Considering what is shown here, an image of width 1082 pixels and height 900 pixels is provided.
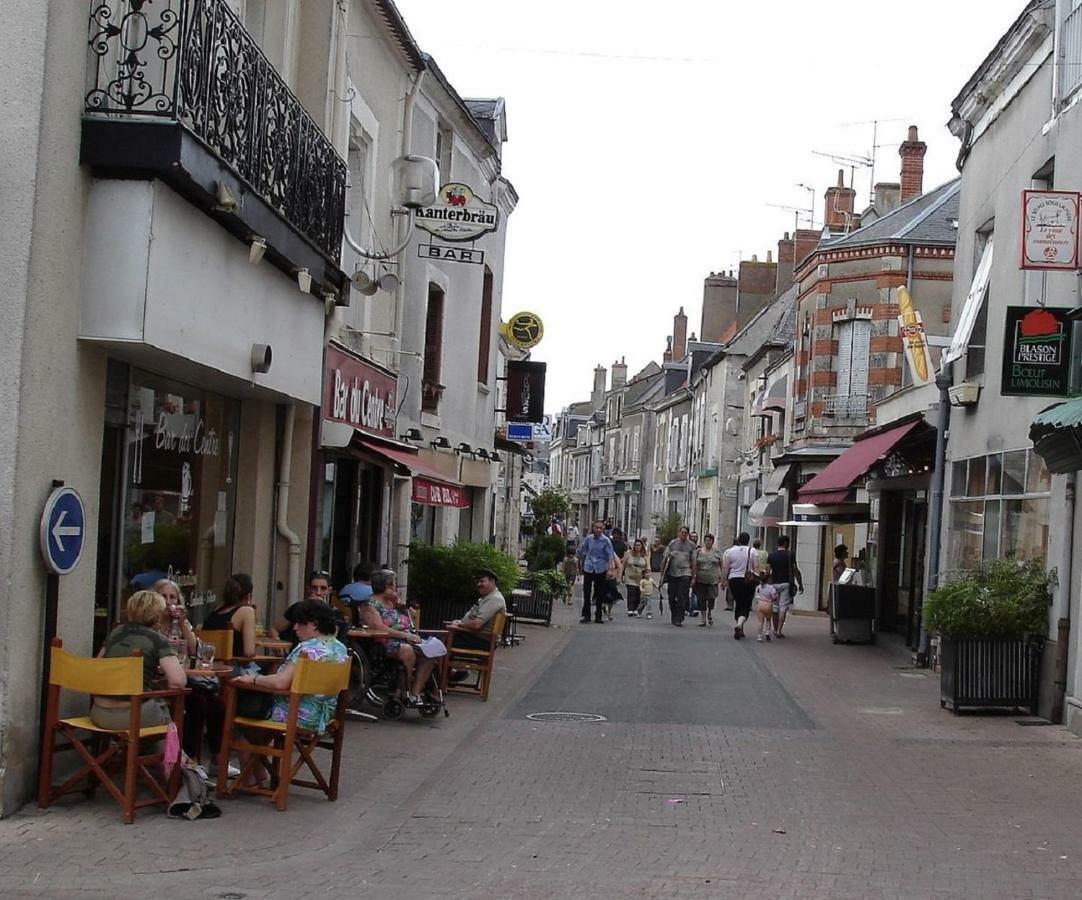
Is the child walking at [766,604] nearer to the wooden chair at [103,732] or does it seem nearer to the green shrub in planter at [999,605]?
the green shrub in planter at [999,605]

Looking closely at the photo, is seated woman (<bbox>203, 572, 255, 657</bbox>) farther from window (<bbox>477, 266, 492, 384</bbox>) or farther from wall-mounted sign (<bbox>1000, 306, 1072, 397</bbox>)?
window (<bbox>477, 266, 492, 384</bbox>)

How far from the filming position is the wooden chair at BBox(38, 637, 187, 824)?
23.8 ft

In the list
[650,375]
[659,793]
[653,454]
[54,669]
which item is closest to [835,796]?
[659,793]

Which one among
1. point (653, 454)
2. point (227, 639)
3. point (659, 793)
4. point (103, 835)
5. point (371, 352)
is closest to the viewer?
point (103, 835)

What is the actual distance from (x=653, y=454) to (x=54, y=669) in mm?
61184

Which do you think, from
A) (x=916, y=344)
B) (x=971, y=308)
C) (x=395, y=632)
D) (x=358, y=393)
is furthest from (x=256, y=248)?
(x=916, y=344)

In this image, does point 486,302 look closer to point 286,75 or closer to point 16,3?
point 286,75

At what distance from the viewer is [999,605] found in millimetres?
12938

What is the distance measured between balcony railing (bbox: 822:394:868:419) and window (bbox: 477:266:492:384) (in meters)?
10.5

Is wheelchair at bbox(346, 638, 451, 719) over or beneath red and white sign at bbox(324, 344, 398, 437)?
beneath

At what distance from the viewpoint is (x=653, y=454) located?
6806cm

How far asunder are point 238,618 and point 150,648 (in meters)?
1.89

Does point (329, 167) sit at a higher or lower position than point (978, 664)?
higher

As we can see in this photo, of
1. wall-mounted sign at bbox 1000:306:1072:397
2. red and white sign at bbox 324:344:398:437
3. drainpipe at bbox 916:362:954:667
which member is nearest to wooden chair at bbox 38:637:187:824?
red and white sign at bbox 324:344:398:437
